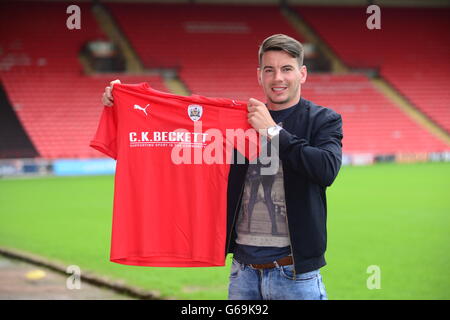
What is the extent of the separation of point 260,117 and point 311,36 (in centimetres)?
Result: 2782

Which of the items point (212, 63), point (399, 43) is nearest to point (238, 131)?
point (212, 63)

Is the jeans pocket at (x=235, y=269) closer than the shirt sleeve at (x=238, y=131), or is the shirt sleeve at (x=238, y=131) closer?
the jeans pocket at (x=235, y=269)

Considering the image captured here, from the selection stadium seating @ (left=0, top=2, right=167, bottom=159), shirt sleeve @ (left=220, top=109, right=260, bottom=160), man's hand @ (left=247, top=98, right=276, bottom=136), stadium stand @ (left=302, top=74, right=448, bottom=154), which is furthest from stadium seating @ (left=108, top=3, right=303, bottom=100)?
man's hand @ (left=247, top=98, right=276, bottom=136)

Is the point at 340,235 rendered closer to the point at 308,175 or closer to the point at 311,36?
the point at 308,175

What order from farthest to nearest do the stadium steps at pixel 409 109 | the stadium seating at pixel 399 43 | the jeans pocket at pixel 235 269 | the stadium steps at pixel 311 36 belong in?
1. the stadium steps at pixel 311 36
2. the stadium seating at pixel 399 43
3. the stadium steps at pixel 409 109
4. the jeans pocket at pixel 235 269

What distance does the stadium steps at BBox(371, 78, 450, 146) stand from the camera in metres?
25.7

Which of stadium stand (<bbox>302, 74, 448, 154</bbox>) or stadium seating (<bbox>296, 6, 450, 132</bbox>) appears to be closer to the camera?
stadium stand (<bbox>302, 74, 448, 154</bbox>)

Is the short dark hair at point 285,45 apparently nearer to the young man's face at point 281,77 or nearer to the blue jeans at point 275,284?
the young man's face at point 281,77

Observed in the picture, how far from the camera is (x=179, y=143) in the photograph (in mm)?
3438

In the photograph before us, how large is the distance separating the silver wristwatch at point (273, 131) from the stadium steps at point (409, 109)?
24034 millimetres

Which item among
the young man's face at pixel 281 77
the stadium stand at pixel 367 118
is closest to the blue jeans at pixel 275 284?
the young man's face at pixel 281 77

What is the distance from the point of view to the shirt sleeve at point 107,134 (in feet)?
11.4

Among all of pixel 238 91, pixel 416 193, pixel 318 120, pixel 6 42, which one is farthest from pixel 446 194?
pixel 6 42

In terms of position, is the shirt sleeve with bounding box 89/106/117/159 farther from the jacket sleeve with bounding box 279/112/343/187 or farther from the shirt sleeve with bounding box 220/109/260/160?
the jacket sleeve with bounding box 279/112/343/187
